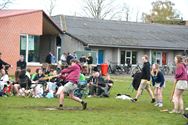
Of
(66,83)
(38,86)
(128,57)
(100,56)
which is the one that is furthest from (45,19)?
(66,83)

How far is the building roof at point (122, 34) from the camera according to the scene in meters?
46.9

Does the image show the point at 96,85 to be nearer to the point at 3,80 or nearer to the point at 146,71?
the point at 146,71

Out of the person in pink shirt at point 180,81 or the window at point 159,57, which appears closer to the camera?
the person in pink shirt at point 180,81

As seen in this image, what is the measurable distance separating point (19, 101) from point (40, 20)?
18061 mm

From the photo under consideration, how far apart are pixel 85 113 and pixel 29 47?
20.7m

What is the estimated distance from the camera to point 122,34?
166 ft

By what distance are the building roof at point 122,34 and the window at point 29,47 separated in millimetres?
9775

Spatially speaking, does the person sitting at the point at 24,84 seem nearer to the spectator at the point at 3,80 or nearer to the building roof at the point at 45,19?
the spectator at the point at 3,80

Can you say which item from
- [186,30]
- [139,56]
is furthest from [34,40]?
[186,30]

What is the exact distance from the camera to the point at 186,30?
60281mm

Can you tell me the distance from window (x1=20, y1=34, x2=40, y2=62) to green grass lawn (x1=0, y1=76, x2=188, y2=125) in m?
16.0

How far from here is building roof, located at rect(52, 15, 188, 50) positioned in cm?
4694

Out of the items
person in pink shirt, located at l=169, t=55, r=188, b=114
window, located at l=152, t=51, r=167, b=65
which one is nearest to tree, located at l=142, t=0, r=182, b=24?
window, located at l=152, t=51, r=167, b=65

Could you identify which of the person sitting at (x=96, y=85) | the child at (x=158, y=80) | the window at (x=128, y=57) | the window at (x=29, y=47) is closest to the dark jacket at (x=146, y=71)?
the child at (x=158, y=80)
